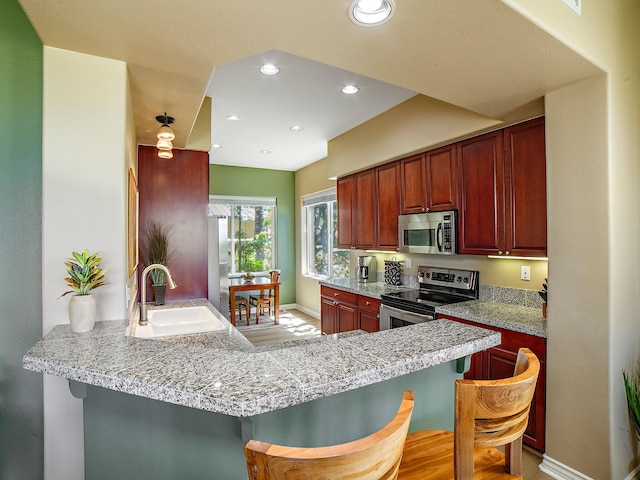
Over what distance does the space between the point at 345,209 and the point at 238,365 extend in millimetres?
3872

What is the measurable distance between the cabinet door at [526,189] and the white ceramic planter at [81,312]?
2.70m

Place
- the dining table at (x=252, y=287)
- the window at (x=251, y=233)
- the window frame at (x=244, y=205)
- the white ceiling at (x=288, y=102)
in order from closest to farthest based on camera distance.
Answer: the white ceiling at (x=288, y=102) → the dining table at (x=252, y=287) → the window frame at (x=244, y=205) → the window at (x=251, y=233)

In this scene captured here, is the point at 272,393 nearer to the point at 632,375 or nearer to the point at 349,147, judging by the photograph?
the point at 632,375

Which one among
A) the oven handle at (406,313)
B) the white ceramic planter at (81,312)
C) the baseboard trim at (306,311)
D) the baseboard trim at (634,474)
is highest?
the white ceramic planter at (81,312)

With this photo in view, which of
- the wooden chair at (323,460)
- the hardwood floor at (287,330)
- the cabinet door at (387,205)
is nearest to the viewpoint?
the wooden chair at (323,460)

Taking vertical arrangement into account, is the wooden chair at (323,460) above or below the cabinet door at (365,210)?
below

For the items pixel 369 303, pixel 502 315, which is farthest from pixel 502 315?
pixel 369 303

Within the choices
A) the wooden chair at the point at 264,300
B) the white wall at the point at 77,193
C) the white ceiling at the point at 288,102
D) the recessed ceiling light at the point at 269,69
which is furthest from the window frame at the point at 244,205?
the white wall at the point at 77,193

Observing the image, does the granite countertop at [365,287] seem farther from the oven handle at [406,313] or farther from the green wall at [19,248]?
the green wall at [19,248]

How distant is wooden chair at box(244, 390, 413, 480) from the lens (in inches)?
24.4

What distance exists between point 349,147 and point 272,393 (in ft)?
13.2

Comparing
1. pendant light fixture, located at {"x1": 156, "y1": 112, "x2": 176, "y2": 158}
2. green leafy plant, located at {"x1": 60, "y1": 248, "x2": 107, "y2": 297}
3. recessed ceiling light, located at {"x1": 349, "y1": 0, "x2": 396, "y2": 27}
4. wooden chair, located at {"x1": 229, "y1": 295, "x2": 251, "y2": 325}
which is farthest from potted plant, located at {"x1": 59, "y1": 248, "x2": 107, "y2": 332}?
wooden chair, located at {"x1": 229, "y1": 295, "x2": 251, "y2": 325}

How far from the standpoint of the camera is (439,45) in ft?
5.27

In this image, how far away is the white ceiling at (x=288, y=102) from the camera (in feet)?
9.28
